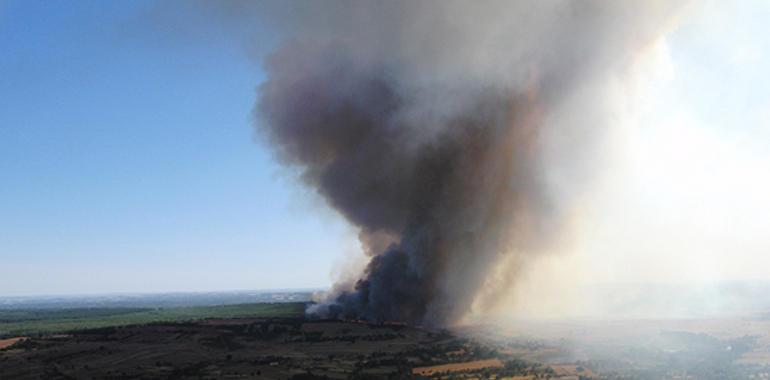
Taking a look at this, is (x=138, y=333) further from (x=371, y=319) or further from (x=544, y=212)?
(x=544, y=212)

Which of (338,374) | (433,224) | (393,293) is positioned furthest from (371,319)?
(338,374)

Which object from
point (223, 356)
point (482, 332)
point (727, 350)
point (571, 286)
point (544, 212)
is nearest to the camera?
point (727, 350)

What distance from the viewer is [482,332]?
70312 mm

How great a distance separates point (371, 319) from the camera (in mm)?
86562

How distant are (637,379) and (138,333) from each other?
61.8m

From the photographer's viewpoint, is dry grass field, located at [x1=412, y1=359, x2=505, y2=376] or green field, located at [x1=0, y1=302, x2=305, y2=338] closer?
dry grass field, located at [x1=412, y1=359, x2=505, y2=376]

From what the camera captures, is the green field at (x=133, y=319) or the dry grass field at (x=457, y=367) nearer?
the dry grass field at (x=457, y=367)

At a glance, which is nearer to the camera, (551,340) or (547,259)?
(551,340)

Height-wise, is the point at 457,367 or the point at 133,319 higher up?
the point at 133,319

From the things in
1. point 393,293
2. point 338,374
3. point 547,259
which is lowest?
point 338,374

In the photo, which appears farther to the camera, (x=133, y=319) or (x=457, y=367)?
(x=133, y=319)

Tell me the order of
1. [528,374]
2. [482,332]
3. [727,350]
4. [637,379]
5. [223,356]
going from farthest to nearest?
[482,332] < [223,356] < [727,350] < [528,374] < [637,379]

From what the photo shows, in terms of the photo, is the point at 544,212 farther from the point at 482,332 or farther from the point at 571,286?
the point at 571,286

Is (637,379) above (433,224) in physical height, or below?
below
